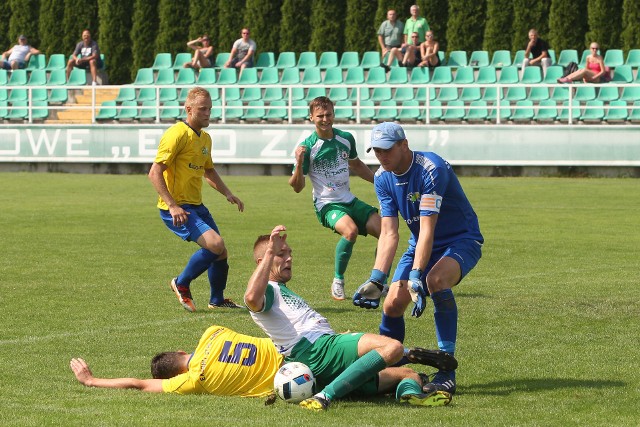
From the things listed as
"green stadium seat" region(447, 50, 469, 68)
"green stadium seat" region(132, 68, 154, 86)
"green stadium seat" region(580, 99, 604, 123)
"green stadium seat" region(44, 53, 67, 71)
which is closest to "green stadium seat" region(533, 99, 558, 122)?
"green stadium seat" region(580, 99, 604, 123)

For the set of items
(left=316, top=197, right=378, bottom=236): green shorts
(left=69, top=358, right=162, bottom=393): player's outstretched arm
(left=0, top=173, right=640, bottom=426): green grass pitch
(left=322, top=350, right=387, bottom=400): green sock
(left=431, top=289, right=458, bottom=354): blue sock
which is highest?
→ (left=316, top=197, right=378, bottom=236): green shorts

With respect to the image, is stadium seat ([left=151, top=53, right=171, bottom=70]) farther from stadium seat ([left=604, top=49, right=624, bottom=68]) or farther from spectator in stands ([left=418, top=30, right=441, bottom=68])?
stadium seat ([left=604, top=49, right=624, bottom=68])

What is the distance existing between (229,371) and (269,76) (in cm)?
2559

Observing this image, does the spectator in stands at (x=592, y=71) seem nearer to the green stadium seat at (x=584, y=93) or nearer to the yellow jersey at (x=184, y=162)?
the green stadium seat at (x=584, y=93)

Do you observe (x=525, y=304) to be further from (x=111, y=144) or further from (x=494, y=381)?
(x=111, y=144)

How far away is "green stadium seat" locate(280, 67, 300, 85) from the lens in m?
32.8

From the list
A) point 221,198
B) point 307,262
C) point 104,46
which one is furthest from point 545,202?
point 104,46

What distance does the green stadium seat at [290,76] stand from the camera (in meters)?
32.8

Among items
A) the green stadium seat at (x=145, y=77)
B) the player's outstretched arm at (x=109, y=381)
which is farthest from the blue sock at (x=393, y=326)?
the green stadium seat at (x=145, y=77)

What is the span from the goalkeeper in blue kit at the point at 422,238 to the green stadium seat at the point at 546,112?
20610mm

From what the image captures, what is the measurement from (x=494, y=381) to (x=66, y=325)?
3.96 meters

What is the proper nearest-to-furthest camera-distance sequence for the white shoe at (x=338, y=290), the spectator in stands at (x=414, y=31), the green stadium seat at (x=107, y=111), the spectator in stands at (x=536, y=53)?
the white shoe at (x=338, y=290), the spectator in stands at (x=536, y=53), the spectator in stands at (x=414, y=31), the green stadium seat at (x=107, y=111)

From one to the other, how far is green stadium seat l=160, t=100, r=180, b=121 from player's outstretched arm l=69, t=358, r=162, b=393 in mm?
23232

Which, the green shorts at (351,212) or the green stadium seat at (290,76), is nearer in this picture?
the green shorts at (351,212)
